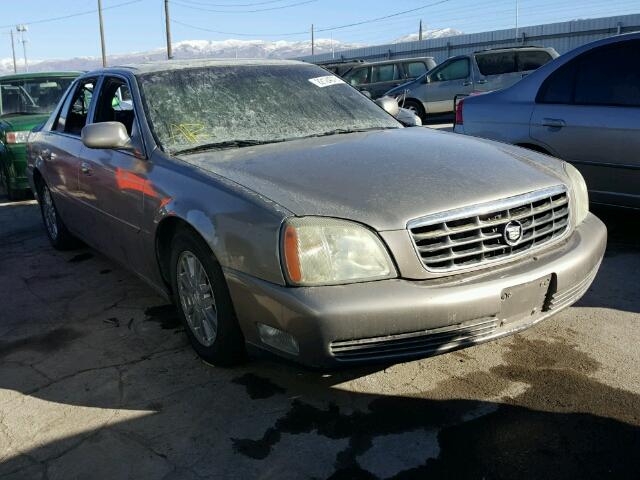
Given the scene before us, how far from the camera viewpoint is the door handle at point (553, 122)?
16.7ft

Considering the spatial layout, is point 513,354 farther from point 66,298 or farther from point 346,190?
point 66,298

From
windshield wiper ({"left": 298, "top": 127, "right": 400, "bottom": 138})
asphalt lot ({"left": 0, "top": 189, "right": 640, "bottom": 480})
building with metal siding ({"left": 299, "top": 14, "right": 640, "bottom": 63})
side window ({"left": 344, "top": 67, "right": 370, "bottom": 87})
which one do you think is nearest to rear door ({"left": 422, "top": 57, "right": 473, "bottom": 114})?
side window ({"left": 344, "top": 67, "right": 370, "bottom": 87})

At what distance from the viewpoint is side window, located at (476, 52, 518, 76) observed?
1476 centimetres

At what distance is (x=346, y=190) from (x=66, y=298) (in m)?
2.64

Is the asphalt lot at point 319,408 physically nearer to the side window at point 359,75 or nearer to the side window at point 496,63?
the side window at point 496,63

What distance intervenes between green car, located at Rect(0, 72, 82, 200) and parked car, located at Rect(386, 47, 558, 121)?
8222 millimetres

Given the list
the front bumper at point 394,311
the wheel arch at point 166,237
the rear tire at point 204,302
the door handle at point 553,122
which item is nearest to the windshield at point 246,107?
the wheel arch at point 166,237

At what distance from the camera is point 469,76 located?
15148mm

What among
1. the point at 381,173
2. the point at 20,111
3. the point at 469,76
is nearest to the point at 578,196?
the point at 381,173

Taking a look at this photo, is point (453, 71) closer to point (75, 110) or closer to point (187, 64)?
point (75, 110)

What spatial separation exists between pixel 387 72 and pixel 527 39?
1334 centimetres

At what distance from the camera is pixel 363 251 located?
8.54 ft

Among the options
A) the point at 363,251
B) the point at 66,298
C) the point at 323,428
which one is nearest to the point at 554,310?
the point at 363,251

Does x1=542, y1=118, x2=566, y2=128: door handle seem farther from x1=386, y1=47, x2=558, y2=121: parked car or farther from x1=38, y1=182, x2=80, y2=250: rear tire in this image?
x1=386, y1=47, x2=558, y2=121: parked car
